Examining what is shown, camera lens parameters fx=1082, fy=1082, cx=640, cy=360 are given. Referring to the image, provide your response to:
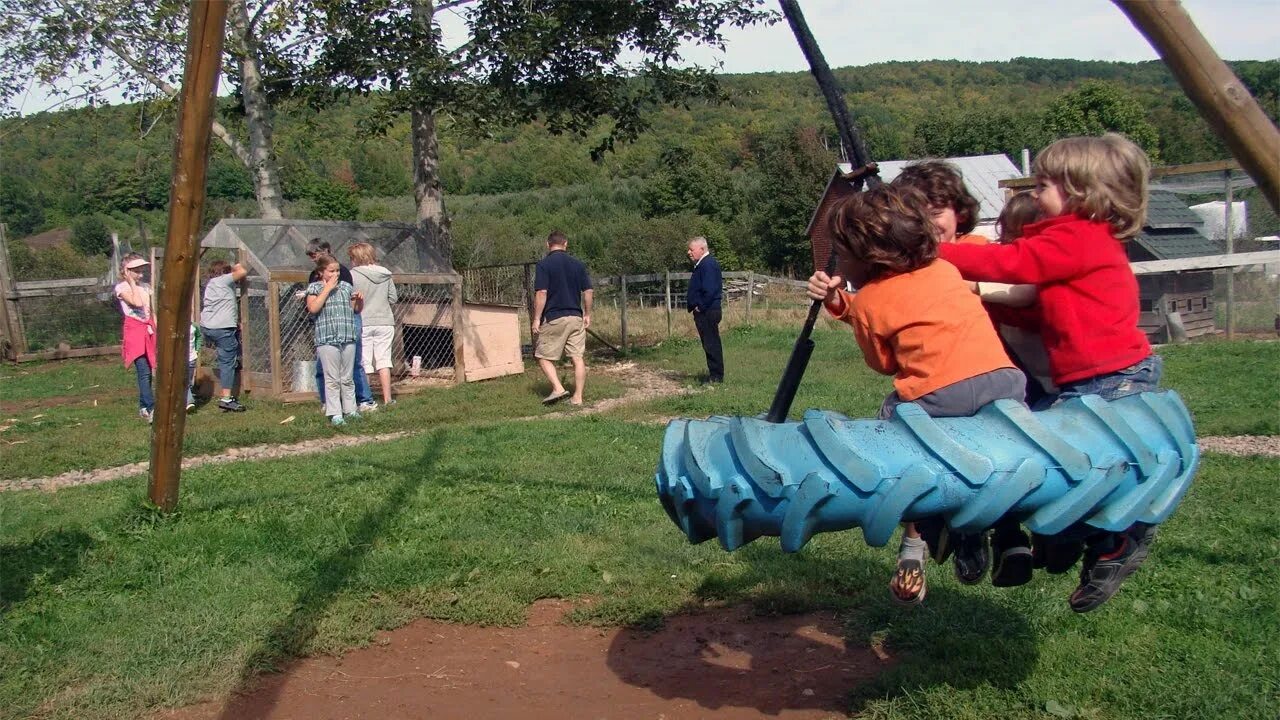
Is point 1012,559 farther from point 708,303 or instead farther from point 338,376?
point 708,303

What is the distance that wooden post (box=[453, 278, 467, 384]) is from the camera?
46.2ft

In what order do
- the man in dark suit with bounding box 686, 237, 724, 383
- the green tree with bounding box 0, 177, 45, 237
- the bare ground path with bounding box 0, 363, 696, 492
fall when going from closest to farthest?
the bare ground path with bounding box 0, 363, 696, 492 < the man in dark suit with bounding box 686, 237, 724, 383 < the green tree with bounding box 0, 177, 45, 237

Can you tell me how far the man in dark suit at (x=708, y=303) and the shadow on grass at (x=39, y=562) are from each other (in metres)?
8.80

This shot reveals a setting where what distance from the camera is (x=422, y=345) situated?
49.2ft

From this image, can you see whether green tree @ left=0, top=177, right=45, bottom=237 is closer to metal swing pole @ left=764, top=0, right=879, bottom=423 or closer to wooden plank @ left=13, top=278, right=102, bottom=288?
wooden plank @ left=13, top=278, right=102, bottom=288

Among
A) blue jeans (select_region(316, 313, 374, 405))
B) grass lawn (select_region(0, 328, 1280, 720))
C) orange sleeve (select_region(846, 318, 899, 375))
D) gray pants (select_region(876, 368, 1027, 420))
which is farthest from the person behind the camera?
blue jeans (select_region(316, 313, 374, 405))

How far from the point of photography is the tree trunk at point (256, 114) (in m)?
15.1

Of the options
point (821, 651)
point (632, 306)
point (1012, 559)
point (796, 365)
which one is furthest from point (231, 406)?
point (632, 306)

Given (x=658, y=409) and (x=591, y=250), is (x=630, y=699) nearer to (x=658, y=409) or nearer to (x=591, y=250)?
(x=658, y=409)

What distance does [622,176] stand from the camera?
7681 centimetres

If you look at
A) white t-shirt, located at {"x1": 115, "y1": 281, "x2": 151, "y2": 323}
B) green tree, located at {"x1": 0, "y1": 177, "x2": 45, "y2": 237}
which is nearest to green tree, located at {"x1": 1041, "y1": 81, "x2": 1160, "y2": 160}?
white t-shirt, located at {"x1": 115, "y1": 281, "x2": 151, "y2": 323}

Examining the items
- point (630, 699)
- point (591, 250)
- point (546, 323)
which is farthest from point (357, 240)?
point (591, 250)

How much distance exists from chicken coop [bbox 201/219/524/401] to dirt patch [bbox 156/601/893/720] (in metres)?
8.69

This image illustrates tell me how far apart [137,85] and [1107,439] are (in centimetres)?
1857
